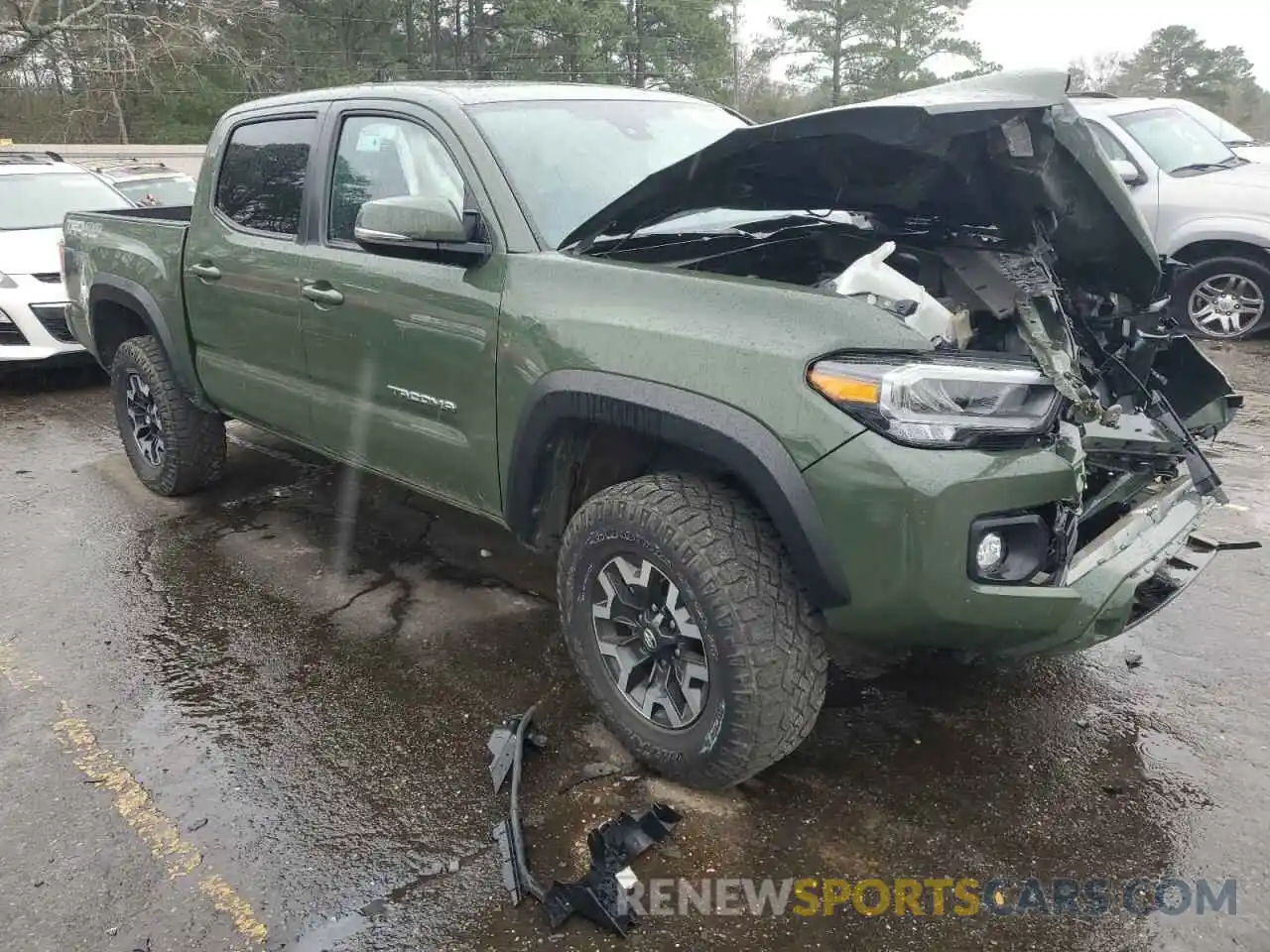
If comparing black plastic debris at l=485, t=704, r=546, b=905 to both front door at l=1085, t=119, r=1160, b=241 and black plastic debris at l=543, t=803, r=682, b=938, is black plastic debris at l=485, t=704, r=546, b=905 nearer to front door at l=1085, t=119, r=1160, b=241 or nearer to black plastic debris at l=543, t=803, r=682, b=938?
black plastic debris at l=543, t=803, r=682, b=938

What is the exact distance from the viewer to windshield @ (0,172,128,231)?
8.50 meters

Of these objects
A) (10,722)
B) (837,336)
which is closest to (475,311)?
(837,336)

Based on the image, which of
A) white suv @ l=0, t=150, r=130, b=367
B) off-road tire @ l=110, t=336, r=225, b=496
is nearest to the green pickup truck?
off-road tire @ l=110, t=336, r=225, b=496

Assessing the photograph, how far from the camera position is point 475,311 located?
9.96ft

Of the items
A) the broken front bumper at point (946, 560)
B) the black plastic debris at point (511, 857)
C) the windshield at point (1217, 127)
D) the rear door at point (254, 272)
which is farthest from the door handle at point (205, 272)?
the windshield at point (1217, 127)

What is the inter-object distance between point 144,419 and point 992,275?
4.37 meters

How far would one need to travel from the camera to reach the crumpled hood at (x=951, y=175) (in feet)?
7.98

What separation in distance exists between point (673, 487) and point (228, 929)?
1518 millimetres

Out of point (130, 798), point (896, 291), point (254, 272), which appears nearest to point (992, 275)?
point (896, 291)

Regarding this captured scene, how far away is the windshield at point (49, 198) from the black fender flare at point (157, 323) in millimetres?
4169

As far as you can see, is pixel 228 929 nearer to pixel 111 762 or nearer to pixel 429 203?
pixel 111 762

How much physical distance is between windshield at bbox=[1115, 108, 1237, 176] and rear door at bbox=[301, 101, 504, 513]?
7.12 m

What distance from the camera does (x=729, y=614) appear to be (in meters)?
2.43

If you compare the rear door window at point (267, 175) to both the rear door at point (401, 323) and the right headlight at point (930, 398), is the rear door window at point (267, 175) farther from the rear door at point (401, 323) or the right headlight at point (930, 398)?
the right headlight at point (930, 398)
